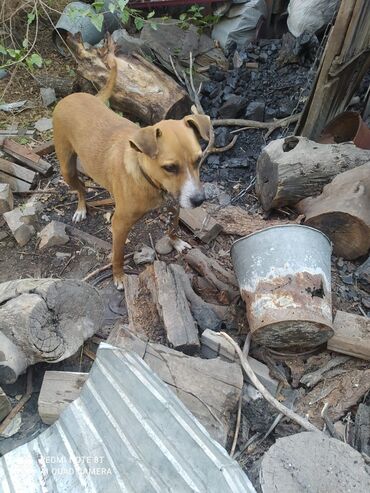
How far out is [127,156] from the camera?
327cm

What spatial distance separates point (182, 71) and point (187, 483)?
5.24 meters

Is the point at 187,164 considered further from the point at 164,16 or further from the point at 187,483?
the point at 164,16

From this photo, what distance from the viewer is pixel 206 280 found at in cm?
356

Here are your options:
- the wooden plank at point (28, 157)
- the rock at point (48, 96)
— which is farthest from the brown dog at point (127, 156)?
the rock at point (48, 96)

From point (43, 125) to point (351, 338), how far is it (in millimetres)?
4424

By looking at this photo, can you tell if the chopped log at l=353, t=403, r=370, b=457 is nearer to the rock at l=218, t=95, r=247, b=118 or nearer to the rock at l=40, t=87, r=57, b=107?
the rock at l=218, t=95, r=247, b=118

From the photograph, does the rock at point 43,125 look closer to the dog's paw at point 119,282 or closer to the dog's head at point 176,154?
the dog's paw at point 119,282

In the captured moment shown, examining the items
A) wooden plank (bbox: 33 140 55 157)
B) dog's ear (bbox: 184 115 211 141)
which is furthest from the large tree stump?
wooden plank (bbox: 33 140 55 157)

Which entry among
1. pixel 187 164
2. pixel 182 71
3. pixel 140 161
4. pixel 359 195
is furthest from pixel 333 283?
pixel 182 71

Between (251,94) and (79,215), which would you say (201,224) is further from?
(251,94)

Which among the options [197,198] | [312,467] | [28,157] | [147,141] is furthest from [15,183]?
[312,467]

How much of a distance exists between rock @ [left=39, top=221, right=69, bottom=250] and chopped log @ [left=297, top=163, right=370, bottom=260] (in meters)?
2.18

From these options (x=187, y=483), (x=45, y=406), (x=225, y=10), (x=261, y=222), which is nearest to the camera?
(x=187, y=483)

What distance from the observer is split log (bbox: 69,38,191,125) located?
5.16 metres
